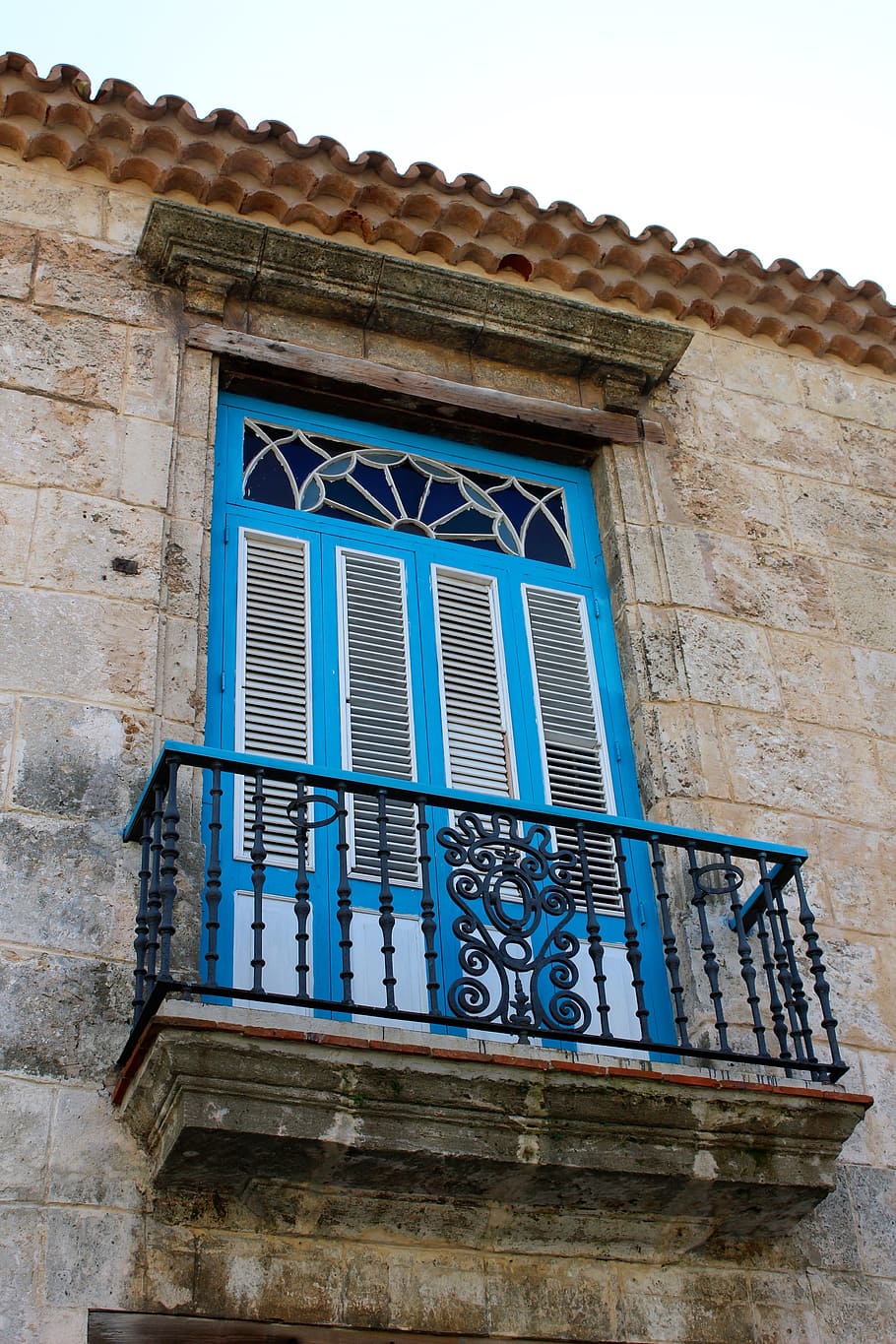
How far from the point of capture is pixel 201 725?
5.83m

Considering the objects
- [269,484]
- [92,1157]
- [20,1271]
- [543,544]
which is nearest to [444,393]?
[543,544]

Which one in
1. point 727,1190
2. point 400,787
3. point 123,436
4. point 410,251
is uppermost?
point 410,251

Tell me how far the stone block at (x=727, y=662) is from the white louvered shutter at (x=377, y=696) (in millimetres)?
1120

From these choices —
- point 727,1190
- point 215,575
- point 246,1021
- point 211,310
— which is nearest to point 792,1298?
point 727,1190

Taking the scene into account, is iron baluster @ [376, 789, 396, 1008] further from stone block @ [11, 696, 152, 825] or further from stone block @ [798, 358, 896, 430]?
stone block @ [798, 358, 896, 430]

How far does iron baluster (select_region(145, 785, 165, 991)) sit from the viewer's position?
16.3 feet

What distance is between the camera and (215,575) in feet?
20.8

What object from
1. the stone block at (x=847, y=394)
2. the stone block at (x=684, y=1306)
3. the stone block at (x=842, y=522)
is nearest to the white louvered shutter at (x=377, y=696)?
the stone block at (x=684, y=1306)

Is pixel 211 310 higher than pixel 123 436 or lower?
higher

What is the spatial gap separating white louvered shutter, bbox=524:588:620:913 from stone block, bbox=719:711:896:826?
490 millimetres

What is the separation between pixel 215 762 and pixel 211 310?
2497mm

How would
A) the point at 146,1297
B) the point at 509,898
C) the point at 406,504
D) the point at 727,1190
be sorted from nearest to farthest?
the point at 146,1297 → the point at 727,1190 → the point at 509,898 → the point at 406,504

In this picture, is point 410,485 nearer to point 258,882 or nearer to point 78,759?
point 78,759

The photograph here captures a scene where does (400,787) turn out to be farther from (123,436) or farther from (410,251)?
(410,251)
